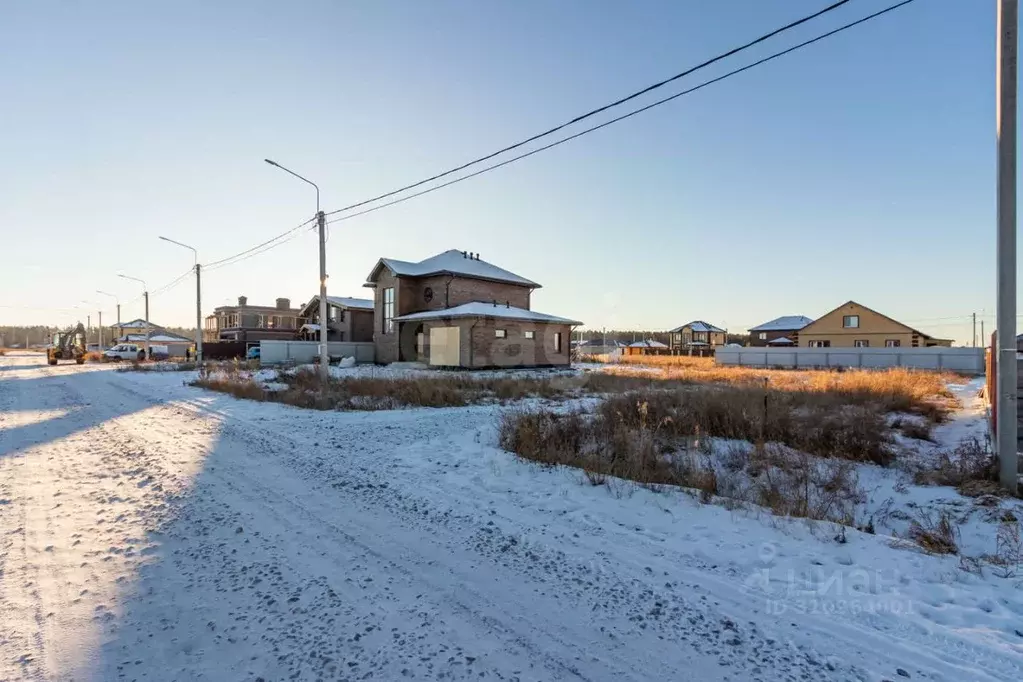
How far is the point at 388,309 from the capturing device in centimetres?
3366

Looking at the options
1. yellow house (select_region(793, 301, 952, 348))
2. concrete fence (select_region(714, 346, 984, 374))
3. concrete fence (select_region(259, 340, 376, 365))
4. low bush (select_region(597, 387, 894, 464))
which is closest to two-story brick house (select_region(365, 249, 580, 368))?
concrete fence (select_region(259, 340, 376, 365))

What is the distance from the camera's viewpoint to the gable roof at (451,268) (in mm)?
32097

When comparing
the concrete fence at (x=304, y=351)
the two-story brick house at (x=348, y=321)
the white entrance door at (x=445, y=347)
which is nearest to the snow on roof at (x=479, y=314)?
the white entrance door at (x=445, y=347)

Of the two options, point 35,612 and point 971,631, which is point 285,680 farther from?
point 971,631

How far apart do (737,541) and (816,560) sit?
1.98ft

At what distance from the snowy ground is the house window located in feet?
88.9

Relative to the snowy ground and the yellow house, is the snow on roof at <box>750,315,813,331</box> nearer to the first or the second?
the yellow house

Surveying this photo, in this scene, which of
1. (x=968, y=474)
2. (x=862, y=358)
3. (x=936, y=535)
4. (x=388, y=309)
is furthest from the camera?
(x=862, y=358)

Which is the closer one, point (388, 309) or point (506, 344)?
point (506, 344)

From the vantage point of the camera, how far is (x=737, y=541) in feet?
14.0

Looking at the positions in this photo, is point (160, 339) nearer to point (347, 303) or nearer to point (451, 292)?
point (347, 303)

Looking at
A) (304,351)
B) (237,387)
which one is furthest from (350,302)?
(237,387)

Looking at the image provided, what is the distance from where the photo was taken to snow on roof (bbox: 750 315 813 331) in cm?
6432

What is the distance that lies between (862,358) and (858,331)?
12413mm
